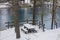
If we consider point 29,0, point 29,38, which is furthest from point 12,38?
point 29,0

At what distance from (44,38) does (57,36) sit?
2.56ft

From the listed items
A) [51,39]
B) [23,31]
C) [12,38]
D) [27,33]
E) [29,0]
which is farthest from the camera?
[29,0]

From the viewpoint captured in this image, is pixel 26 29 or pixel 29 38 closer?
pixel 29 38

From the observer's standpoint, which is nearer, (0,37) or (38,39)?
(38,39)

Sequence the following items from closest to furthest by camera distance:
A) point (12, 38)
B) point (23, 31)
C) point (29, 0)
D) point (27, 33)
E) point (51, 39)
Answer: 1. point (51, 39)
2. point (12, 38)
3. point (27, 33)
4. point (23, 31)
5. point (29, 0)

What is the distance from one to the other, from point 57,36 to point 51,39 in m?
0.59

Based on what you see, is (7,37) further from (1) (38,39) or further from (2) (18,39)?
(1) (38,39)

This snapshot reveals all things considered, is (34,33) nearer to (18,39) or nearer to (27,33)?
(27,33)

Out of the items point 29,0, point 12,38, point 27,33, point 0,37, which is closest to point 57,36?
point 27,33

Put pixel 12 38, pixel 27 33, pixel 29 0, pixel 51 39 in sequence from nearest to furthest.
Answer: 1. pixel 51 39
2. pixel 12 38
3. pixel 27 33
4. pixel 29 0

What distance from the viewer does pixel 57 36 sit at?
780cm

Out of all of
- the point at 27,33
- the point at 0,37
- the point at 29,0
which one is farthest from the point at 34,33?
the point at 29,0

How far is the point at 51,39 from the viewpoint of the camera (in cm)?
737

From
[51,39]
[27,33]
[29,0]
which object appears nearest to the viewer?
[51,39]
